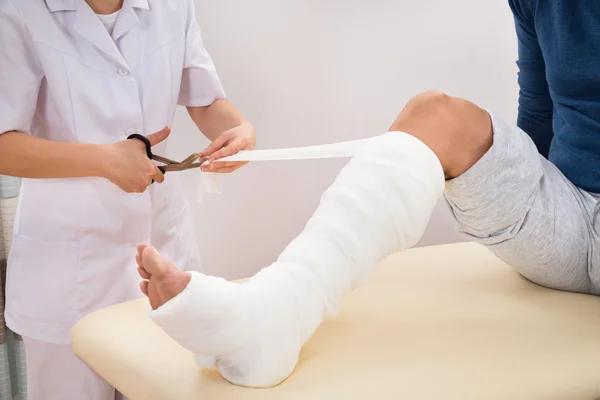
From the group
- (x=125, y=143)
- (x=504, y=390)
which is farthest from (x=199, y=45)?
(x=504, y=390)

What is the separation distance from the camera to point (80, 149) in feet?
3.56

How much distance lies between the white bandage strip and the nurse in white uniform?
1.14 feet

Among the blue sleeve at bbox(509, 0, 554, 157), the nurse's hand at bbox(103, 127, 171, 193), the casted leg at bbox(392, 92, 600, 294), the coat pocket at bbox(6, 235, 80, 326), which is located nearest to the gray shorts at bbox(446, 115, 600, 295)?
the casted leg at bbox(392, 92, 600, 294)

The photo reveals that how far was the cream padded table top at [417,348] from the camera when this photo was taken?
2.61 feet

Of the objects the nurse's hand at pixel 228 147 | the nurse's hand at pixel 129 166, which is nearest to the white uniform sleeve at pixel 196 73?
the nurse's hand at pixel 228 147

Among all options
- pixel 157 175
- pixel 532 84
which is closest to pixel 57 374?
Answer: pixel 157 175

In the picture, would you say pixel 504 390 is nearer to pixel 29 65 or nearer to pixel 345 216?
pixel 345 216

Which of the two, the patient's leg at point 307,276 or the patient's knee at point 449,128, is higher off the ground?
the patient's knee at point 449,128

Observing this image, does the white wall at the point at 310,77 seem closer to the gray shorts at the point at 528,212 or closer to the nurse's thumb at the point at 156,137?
the nurse's thumb at the point at 156,137

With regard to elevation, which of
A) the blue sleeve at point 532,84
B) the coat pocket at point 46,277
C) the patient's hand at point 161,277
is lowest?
the coat pocket at point 46,277

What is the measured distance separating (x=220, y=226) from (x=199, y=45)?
0.54 m

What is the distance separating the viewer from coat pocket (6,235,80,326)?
1181 millimetres

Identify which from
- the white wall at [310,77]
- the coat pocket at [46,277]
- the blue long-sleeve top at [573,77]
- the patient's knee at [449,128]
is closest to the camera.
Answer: the patient's knee at [449,128]

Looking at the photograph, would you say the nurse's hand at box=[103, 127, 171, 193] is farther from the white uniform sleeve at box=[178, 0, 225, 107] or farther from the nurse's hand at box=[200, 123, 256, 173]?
the white uniform sleeve at box=[178, 0, 225, 107]
